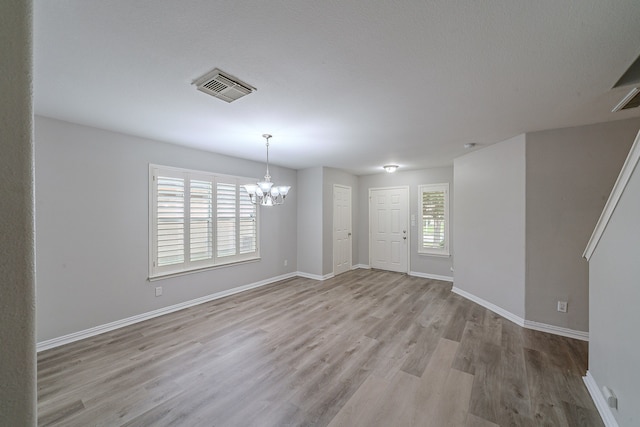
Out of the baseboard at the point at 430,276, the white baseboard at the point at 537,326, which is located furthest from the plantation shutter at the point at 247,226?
the white baseboard at the point at 537,326

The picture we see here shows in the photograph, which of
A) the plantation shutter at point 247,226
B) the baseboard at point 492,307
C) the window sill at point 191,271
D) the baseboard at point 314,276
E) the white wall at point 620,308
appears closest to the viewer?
the white wall at point 620,308

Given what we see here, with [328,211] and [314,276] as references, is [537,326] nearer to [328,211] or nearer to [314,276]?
[314,276]

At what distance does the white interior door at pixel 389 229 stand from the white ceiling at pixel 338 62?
126 inches

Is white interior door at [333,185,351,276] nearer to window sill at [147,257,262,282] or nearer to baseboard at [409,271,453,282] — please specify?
baseboard at [409,271,453,282]

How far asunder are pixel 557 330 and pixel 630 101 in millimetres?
2641

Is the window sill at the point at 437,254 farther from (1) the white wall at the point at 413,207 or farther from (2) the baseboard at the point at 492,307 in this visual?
(2) the baseboard at the point at 492,307

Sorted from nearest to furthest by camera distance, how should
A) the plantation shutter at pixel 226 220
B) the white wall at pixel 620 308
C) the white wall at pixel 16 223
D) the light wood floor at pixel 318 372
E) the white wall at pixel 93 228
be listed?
the white wall at pixel 16 223 < the white wall at pixel 620 308 < the light wood floor at pixel 318 372 < the white wall at pixel 93 228 < the plantation shutter at pixel 226 220

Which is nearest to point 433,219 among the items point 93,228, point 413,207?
point 413,207

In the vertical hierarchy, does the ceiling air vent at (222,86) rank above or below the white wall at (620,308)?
above

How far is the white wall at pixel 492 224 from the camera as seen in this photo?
3.40 metres

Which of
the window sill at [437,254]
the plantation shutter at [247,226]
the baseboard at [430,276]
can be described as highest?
the plantation shutter at [247,226]

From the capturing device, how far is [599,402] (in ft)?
6.22

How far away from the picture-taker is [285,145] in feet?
12.6

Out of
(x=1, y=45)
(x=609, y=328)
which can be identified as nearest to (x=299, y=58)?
(x=1, y=45)
